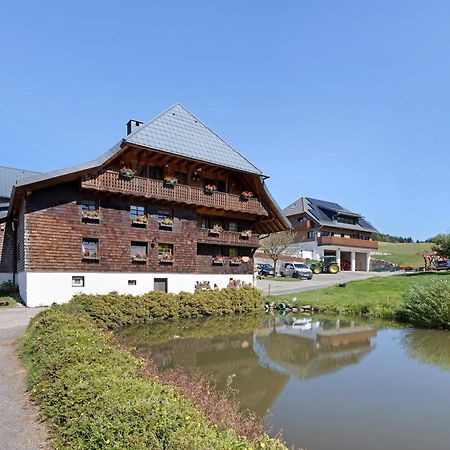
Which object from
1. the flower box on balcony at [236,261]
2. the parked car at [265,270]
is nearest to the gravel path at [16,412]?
the flower box on balcony at [236,261]

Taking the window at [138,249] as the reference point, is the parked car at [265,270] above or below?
below

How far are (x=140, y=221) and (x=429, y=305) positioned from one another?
16509 mm

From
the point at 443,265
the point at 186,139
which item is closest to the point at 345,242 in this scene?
the point at 443,265

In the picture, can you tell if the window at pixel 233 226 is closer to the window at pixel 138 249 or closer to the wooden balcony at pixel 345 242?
the window at pixel 138 249

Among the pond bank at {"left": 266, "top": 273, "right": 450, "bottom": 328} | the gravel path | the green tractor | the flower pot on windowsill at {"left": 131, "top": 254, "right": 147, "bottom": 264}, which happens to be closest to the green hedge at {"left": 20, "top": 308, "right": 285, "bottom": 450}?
the gravel path

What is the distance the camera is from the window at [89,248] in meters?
22.7

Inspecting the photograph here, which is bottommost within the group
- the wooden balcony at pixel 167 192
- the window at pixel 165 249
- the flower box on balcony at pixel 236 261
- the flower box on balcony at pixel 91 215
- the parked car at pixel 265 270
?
the parked car at pixel 265 270

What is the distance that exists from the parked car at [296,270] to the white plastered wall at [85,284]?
16.7 metres

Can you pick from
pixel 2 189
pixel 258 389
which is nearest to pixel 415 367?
pixel 258 389

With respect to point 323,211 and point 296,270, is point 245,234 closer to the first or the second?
point 296,270

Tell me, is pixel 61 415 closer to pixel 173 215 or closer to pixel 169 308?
pixel 169 308

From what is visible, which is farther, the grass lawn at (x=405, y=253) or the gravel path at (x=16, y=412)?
the grass lawn at (x=405, y=253)

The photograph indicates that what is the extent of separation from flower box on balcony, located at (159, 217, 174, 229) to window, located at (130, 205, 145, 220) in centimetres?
129

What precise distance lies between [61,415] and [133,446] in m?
1.93
